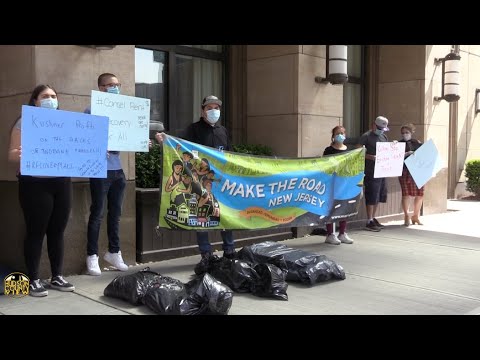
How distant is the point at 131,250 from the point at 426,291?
336 centimetres

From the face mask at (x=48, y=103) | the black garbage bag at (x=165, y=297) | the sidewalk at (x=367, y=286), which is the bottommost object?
the sidewalk at (x=367, y=286)

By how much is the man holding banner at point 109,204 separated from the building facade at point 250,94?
182mm

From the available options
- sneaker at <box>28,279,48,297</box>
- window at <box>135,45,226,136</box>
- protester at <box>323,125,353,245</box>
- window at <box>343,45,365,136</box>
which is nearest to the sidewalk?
sneaker at <box>28,279,48,297</box>

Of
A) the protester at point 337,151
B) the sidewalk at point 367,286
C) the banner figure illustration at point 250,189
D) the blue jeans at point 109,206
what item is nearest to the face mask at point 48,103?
the blue jeans at point 109,206

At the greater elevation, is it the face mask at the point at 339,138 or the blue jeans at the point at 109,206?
the face mask at the point at 339,138

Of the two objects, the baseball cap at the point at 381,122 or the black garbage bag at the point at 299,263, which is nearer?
the black garbage bag at the point at 299,263

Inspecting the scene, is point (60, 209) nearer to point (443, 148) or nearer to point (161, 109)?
point (161, 109)

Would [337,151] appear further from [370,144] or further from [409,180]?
[409,180]

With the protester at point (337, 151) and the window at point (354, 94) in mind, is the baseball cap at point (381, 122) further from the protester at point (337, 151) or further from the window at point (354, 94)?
the window at point (354, 94)

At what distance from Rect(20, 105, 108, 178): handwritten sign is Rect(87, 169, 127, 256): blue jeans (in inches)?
15.9

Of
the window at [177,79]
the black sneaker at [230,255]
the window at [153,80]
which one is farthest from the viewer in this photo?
the window at [177,79]

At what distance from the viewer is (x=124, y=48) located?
236 inches

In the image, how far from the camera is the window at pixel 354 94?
1160 cm
